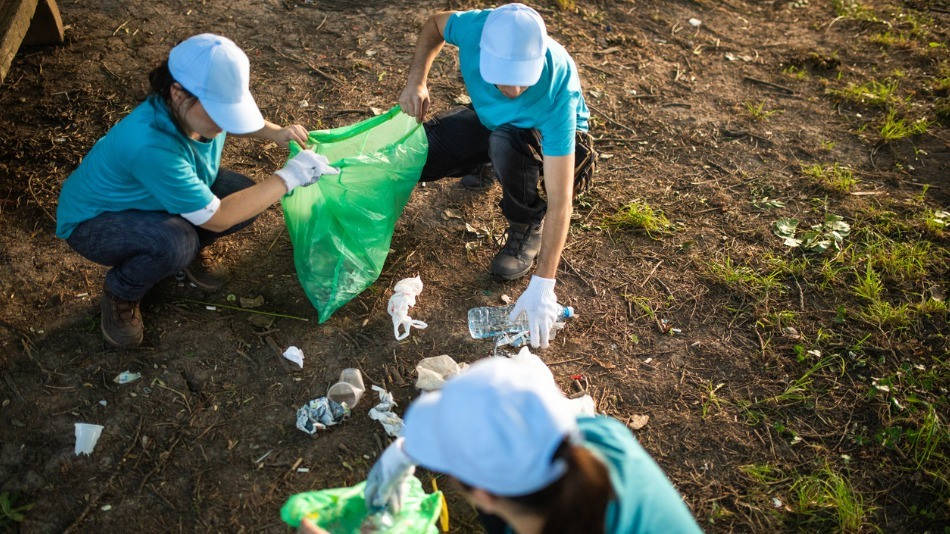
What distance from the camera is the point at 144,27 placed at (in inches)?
160

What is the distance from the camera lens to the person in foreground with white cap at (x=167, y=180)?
2.11 metres

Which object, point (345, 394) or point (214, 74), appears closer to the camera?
point (214, 74)

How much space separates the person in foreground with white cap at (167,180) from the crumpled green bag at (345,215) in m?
0.13

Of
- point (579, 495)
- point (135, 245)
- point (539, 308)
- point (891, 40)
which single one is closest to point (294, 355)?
point (135, 245)

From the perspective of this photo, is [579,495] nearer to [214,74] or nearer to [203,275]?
[214,74]

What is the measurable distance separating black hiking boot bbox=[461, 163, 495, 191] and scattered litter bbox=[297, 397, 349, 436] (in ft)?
Result: 4.70

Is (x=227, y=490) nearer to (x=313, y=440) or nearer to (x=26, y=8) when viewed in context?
(x=313, y=440)

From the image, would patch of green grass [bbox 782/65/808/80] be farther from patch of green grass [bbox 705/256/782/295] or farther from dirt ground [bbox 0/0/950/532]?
patch of green grass [bbox 705/256/782/295]

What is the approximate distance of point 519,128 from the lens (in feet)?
9.09

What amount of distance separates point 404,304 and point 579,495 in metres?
1.64

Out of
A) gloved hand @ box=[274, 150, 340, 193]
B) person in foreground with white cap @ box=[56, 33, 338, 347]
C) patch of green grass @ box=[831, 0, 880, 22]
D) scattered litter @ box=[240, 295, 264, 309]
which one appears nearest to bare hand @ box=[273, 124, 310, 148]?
person in foreground with white cap @ box=[56, 33, 338, 347]

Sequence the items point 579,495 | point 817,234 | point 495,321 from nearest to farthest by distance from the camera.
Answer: point 579,495 → point 495,321 → point 817,234

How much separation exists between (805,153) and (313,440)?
3.16 meters

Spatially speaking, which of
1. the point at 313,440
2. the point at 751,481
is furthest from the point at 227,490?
the point at 751,481
